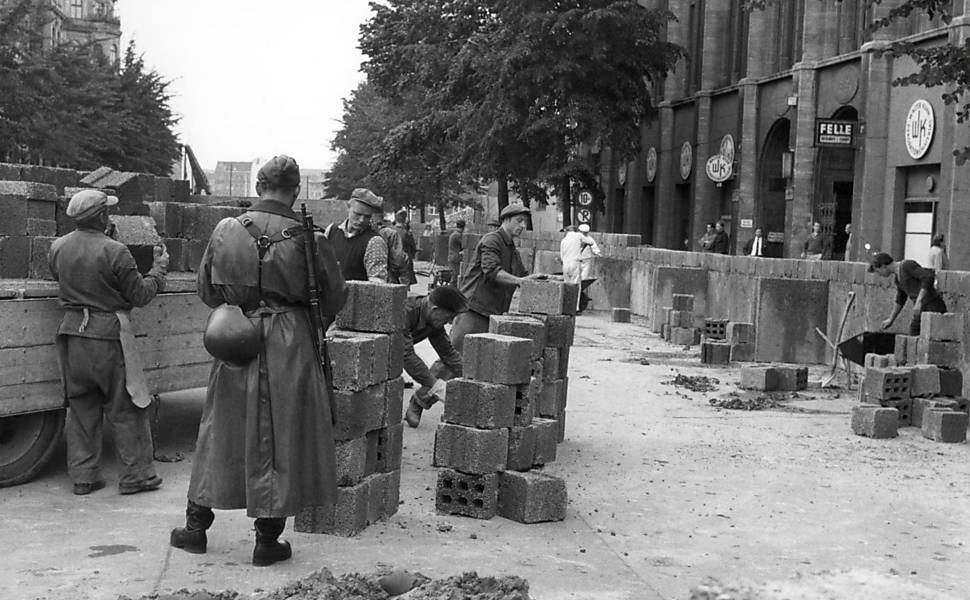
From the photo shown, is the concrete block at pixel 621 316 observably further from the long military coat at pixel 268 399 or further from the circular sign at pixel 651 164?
the circular sign at pixel 651 164

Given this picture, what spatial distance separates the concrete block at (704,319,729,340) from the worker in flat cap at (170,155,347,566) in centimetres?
1562

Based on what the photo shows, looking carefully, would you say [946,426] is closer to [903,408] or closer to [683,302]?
[903,408]

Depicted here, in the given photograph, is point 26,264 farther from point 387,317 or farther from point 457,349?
point 457,349

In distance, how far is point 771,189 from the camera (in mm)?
40844

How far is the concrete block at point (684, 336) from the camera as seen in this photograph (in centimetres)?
2363

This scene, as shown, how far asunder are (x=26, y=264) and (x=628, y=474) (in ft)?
15.9

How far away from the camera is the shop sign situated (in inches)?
1261

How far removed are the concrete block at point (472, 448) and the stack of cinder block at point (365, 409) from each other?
1.12 ft

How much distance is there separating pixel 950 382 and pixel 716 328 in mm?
8033

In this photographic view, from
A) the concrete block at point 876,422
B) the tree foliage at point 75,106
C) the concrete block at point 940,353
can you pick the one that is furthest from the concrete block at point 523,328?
the tree foliage at point 75,106

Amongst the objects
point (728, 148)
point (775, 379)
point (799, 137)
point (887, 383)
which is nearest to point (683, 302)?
point (775, 379)

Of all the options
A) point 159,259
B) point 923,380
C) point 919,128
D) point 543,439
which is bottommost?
point 543,439

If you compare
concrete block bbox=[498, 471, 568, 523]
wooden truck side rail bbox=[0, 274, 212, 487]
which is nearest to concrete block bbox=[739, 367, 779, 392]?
concrete block bbox=[498, 471, 568, 523]

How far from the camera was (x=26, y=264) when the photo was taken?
1014cm
